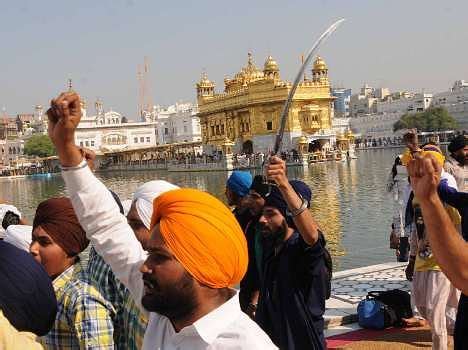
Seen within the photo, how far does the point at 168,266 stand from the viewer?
1.60 metres

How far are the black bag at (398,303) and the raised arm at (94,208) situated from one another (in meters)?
3.46

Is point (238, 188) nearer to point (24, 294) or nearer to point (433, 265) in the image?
point (433, 265)

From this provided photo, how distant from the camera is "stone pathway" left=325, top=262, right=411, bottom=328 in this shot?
530cm

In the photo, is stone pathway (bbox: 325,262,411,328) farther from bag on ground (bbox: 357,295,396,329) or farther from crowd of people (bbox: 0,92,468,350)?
crowd of people (bbox: 0,92,468,350)

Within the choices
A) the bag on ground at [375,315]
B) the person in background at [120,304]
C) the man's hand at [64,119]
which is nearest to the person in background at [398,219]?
the bag on ground at [375,315]

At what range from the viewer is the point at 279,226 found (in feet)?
9.61

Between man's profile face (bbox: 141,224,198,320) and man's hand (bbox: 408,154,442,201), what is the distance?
66 centimetres

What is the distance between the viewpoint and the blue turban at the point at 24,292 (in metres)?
1.54

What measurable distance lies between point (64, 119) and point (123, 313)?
2.48ft

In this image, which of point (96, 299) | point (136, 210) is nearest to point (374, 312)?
point (136, 210)

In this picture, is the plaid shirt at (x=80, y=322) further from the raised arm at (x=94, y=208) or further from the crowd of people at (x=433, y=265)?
the crowd of people at (x=433, y=265)

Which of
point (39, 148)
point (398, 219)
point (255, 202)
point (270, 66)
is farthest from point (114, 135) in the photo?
point (255, 202)

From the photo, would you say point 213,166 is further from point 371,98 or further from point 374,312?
point 371,98

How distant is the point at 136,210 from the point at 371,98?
131m
